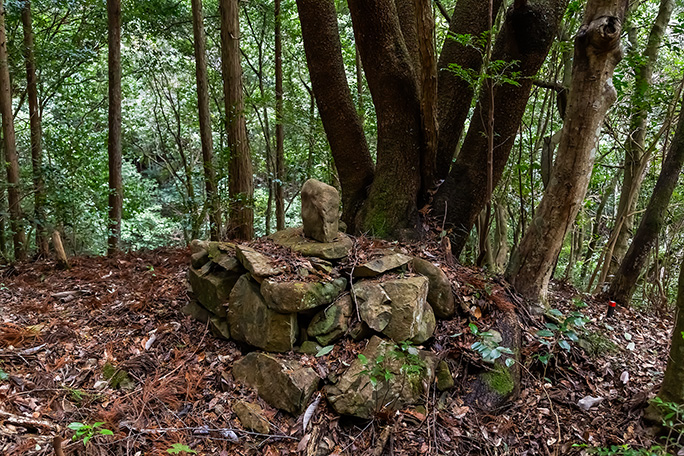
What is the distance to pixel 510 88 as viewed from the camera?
397 centimetres

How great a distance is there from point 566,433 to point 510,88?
10.0ft

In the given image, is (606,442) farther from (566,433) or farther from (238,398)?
(238,398)

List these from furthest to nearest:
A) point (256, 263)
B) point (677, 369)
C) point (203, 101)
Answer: point (203, 101), point (256, 263), point (677, 369)

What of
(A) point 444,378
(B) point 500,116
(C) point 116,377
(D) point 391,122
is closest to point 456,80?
(B) point 500,116

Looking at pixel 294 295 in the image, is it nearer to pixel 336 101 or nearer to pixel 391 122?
pixel 391 122

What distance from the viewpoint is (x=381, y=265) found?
3.19m

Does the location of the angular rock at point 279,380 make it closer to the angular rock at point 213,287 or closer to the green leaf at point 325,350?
the green leaf at point 325,350

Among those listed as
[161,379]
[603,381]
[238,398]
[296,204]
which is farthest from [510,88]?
[296,204]

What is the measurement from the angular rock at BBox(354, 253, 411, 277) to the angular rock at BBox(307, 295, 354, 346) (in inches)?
10.7

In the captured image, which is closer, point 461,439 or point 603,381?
point 461,439

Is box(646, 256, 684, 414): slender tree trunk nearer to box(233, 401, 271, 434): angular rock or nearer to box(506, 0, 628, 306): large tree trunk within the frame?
box(506, 0, 628, 306): large tree trunk

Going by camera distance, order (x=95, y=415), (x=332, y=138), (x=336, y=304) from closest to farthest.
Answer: (x=95, y=415) < (x=336, y=304) < (x=332, y=138)

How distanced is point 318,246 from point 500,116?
7.62 feet

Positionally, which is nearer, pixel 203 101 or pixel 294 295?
pixel 294 295
